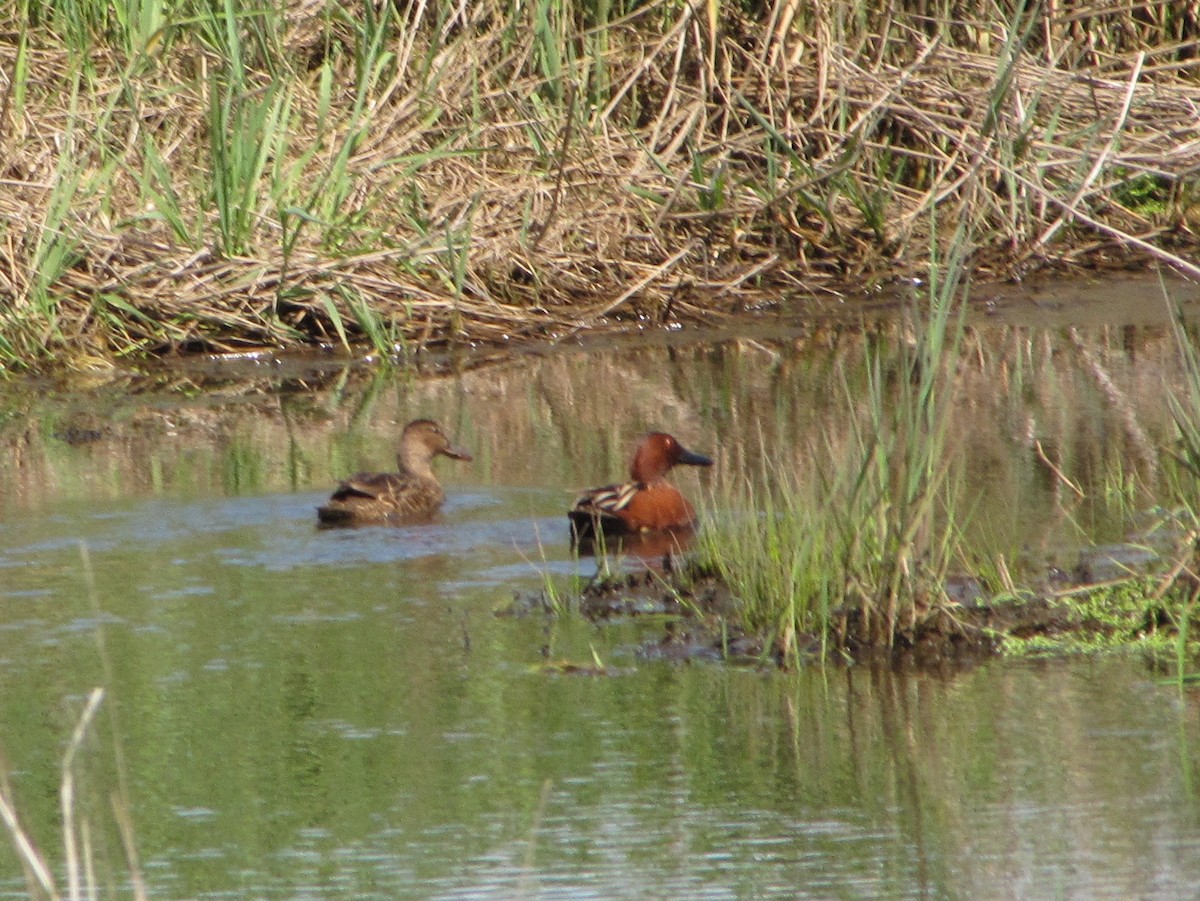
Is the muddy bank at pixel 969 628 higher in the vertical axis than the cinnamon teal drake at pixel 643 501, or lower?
lower

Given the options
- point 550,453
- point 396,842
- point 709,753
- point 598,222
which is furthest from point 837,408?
point 396,842

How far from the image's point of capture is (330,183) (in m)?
11.6

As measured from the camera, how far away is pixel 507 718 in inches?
199

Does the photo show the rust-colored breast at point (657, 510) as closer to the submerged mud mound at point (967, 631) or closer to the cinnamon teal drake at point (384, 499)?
the cinnamon teal drake at point (384, 499)

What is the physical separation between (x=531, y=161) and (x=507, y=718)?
7836mm

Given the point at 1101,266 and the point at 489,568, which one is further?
the point at 1101,266

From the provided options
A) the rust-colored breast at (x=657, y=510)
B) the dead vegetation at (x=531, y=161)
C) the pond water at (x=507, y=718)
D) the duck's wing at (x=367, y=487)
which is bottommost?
the pond water at (x=507, y=718)

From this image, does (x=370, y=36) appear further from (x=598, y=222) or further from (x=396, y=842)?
(x=396, y=842)

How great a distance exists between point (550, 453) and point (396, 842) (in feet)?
15.5

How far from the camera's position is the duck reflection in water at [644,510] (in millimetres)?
7258

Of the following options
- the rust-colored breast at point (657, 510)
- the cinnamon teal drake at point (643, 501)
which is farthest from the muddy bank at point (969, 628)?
the rust-colored breast at point (657, 510)

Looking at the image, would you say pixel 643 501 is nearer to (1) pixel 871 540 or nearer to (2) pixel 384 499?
(2) pixel 384 499

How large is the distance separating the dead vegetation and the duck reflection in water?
3.49 metres

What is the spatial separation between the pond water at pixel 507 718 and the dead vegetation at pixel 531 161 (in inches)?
96.6
